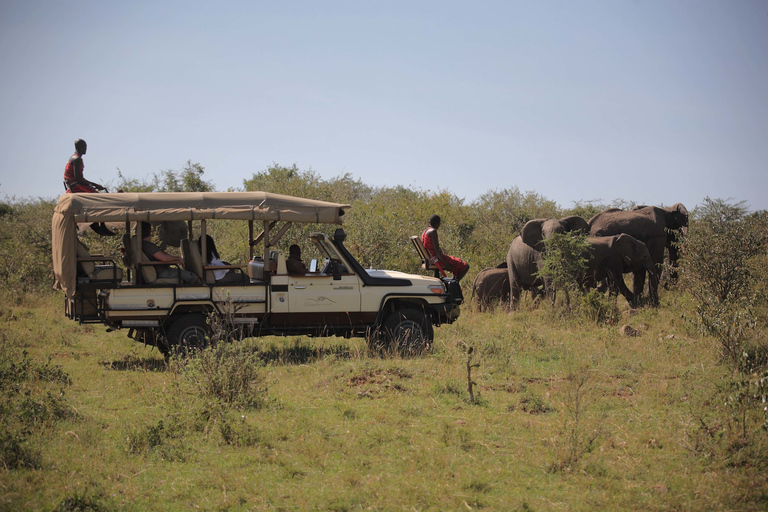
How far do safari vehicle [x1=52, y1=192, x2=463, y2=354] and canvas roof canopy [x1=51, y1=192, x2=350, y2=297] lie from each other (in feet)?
0.04

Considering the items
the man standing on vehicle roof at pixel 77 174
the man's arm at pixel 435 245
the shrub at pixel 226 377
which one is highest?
the man standing on vehicle roof at pixel 77 174

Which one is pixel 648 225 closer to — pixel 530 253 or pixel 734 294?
pixel 530 253

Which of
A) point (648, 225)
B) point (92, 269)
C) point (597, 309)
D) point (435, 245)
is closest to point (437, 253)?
point (435, 245)

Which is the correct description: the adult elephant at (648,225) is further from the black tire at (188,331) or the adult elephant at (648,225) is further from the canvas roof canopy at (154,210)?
the black tire at (188,331)

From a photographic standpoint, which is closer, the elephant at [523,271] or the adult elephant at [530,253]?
the adult elephant at [530,253]

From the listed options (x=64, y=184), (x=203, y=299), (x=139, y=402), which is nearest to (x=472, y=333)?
(x=203, y=299)

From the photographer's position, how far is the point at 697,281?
437 inches

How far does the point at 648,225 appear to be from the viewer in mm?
19109

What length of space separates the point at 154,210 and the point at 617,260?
11346 millimetres

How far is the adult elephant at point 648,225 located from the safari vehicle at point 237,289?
10.3 meters

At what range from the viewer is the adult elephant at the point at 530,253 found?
1608cm

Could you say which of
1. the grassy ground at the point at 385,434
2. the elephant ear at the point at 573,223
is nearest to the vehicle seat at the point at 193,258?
the grassy ground at the point at 385,434

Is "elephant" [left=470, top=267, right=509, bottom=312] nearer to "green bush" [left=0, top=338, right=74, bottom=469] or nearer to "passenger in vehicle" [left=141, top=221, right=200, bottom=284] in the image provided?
"passenger in vehicle" [left=141, top=221, right=200, bottom=284]

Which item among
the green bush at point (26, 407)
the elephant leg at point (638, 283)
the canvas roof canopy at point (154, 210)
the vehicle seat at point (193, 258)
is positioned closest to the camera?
the green bush at point (26, 407)
